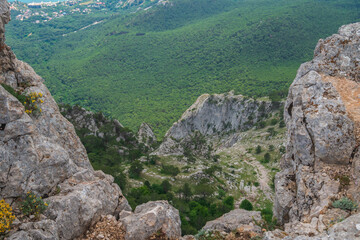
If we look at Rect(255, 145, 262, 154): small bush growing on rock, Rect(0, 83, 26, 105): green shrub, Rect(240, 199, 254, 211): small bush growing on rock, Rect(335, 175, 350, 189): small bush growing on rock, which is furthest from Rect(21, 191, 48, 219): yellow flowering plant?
Rect(255, 145, 262, 154): small bush growing on rock

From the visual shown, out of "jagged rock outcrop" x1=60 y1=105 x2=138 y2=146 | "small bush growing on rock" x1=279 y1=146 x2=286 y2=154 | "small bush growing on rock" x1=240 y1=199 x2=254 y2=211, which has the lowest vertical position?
"small bush growing on rock" x1=240 y1=199 x2=254 y2=211

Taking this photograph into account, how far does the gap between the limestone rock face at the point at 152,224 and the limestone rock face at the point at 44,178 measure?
258 cm

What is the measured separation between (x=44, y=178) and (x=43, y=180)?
13 centimetres

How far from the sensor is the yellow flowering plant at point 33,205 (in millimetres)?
13289

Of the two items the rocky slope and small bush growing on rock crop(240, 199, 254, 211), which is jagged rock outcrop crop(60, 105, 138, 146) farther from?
the rocky slope

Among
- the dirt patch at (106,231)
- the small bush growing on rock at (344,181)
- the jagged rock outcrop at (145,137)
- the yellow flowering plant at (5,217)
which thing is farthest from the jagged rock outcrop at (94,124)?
the small bush growing on rock at (344,181)

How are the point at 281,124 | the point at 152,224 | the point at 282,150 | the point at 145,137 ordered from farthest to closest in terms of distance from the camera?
the point at 145,137, the point at 281,124, the point at 282,150, the point at 152,224

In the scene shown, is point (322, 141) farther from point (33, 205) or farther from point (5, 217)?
point (5, 217)

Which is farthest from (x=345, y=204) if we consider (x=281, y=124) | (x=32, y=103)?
(x=281, y=124)

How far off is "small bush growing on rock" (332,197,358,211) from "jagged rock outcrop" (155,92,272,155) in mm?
66807

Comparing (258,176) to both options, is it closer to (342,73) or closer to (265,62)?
(342,73)

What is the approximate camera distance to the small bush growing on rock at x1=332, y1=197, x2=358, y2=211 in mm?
11859

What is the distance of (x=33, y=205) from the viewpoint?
1358 cm

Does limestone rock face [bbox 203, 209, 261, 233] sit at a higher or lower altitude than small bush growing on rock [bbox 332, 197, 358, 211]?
lower
